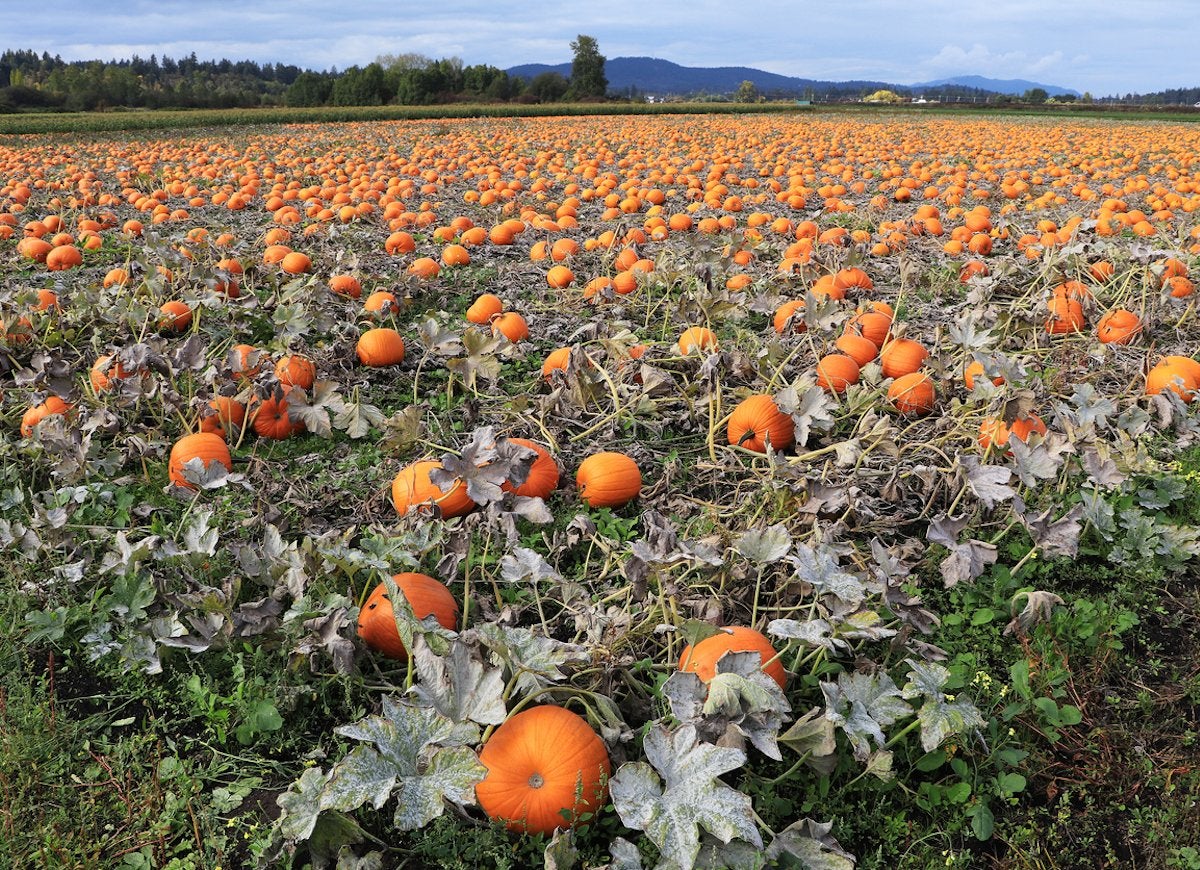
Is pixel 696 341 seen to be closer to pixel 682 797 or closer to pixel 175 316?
pixel 682 797

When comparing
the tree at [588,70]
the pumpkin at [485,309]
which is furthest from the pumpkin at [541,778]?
the tree at [588,70]

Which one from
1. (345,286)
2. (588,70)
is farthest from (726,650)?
(588,70)

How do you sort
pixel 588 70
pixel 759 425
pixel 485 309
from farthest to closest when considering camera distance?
pixel 588 70, pixel 485 309, pixel 759 425

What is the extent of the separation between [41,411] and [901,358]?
14.8 feet

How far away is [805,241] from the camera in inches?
285

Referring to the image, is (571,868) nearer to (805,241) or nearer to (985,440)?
(985,440)

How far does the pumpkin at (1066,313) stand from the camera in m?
5.41

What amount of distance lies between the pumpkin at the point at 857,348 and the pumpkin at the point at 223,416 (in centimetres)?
333

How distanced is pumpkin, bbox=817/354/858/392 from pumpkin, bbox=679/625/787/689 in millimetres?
2237

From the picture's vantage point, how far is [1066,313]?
542cm

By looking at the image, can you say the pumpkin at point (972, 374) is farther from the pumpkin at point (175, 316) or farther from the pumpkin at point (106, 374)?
the pumpkin at point (175, 316)

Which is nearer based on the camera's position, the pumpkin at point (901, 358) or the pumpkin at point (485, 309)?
the pumpkin at point (901, 358)

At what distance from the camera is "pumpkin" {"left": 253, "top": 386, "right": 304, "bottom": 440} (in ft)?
13.8

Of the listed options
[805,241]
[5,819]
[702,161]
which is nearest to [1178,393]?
[805,241]
